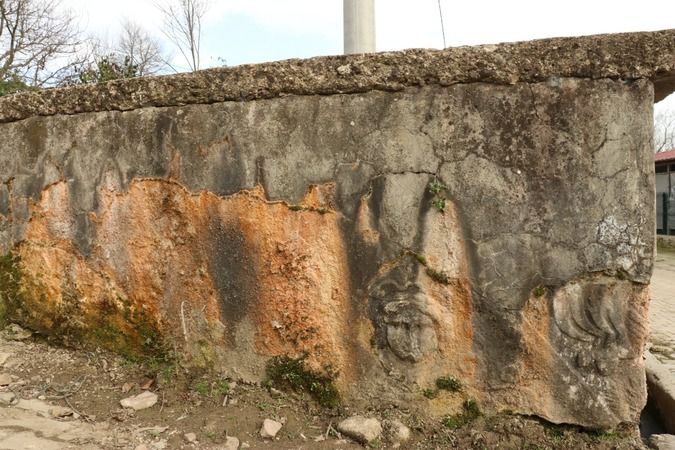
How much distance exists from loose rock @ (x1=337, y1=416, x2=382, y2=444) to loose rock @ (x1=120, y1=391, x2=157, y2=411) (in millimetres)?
857

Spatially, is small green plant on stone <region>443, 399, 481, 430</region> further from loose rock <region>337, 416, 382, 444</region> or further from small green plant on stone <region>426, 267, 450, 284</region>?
small green plant on stone <region>426, 267, 450, 284</region>

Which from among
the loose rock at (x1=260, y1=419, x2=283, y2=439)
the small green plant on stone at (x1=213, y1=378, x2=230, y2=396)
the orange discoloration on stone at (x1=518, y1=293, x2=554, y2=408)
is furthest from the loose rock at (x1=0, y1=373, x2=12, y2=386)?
the orange discoloration on stone at (x1=518, y1=293, x2=554, y2=408)

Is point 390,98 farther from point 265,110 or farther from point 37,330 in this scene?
point 37,330

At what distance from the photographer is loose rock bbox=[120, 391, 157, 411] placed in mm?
2323

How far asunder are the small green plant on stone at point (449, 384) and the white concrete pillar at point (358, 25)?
4.02 meters

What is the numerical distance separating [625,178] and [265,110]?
1424 mm

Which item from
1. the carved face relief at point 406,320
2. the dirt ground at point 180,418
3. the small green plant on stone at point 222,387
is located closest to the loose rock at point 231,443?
the dirt ground at point 180,418

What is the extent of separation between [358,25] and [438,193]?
382 centimetres

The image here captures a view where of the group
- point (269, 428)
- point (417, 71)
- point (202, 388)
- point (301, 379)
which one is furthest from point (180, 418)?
point (417, 71)

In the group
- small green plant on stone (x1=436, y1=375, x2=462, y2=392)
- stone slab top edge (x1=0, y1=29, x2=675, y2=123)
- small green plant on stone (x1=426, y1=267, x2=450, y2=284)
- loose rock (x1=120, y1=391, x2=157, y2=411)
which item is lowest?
loose rock (x1=120, y1=391, x2=157, y2=411)

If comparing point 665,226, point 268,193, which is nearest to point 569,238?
point 268,193

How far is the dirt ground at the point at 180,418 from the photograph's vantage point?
2024mm

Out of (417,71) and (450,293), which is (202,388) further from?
(417,71)

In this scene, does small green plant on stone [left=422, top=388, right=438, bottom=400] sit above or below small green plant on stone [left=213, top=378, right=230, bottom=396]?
above
